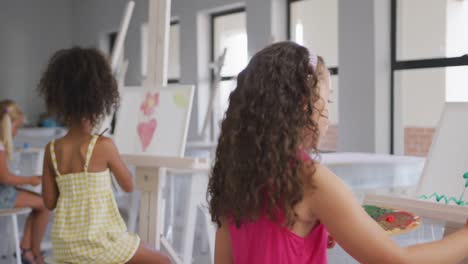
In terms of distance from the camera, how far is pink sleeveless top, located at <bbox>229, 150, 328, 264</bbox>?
3.72ft

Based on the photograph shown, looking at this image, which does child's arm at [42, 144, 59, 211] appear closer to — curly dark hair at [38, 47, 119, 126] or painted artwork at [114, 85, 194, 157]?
curly dark hair at [38, 47, 119, 126]

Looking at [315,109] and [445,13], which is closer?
[315,109]

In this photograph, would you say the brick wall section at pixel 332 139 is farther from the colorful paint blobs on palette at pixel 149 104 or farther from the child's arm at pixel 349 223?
the child's arm at pixel 349 223

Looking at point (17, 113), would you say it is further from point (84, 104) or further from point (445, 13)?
point (445, 13)

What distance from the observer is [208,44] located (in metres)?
6.44

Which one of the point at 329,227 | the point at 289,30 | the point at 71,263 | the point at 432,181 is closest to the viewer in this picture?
the point at 329,227

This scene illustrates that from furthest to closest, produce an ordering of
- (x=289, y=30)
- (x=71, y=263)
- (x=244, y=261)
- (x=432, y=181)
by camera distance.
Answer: (x=289, y=30)
(x=71, y=263)
(x=432, y=181)
(x=244, y=261)

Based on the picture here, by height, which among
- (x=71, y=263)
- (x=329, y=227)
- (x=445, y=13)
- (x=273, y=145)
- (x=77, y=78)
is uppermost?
(x=445, y=13)

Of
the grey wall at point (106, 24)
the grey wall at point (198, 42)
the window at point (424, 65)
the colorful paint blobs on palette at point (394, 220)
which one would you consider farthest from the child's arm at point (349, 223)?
the grey wall at point (106, 24)

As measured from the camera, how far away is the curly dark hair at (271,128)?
3.55 ft

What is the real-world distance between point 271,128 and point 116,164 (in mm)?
1079

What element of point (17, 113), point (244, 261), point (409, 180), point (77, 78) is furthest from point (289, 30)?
point (244, 261)

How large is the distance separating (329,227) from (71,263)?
3.94 ft

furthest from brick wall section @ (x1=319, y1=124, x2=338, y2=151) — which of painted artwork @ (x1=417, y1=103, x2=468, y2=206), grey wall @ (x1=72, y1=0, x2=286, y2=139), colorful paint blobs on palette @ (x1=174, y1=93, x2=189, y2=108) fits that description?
painted artwork @ (x1=417, y1=103, x2=468, y2=206)
